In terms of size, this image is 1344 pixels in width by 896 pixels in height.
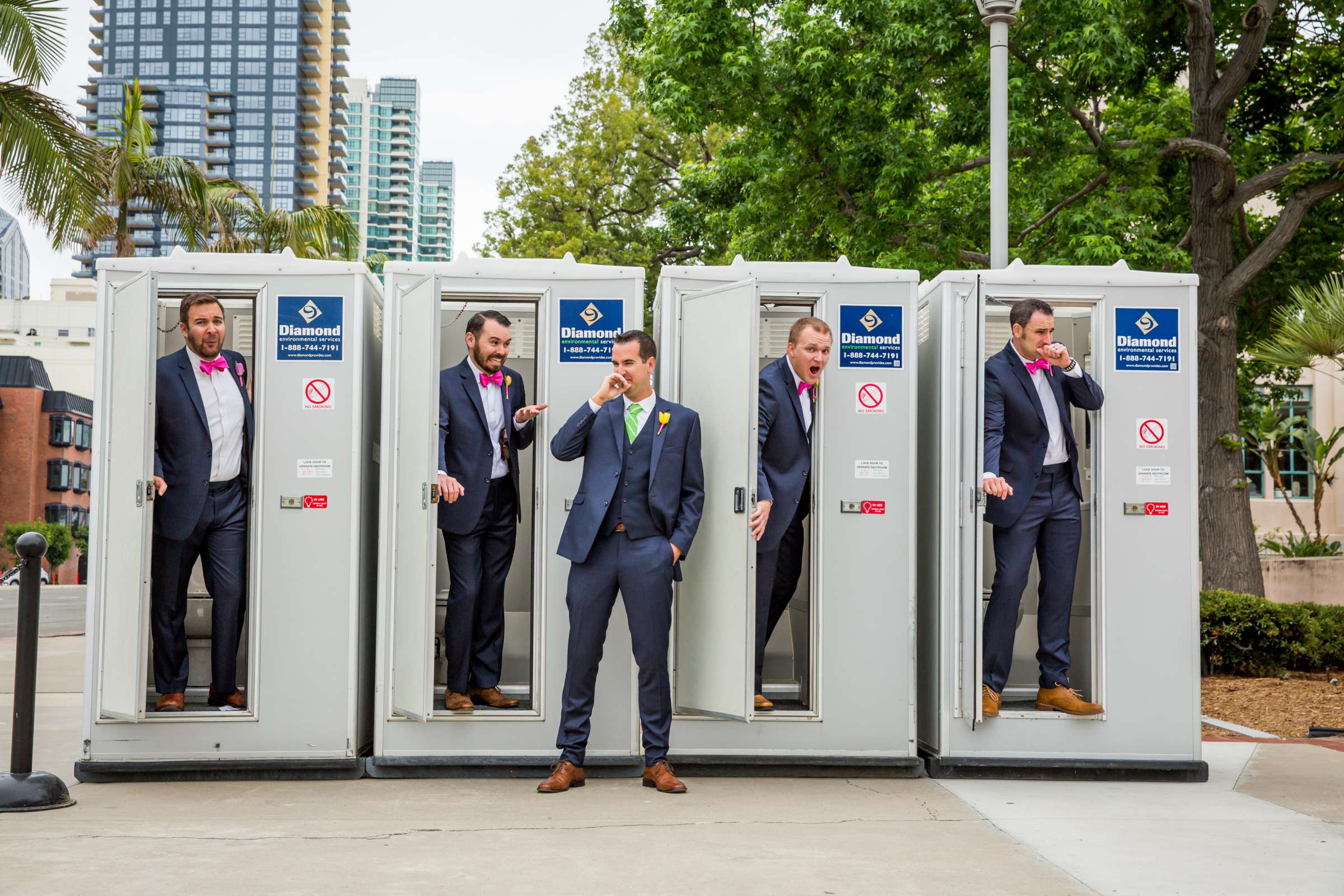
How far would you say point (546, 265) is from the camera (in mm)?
6871

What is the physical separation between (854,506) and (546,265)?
2097 mm

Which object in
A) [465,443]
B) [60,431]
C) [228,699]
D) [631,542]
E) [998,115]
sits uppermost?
Result: [60,431]

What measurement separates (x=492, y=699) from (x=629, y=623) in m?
1.12

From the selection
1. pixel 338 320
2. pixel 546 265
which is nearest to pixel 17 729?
pixel 338 320

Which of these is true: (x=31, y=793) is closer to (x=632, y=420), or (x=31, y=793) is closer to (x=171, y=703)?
(x=171, y=703)

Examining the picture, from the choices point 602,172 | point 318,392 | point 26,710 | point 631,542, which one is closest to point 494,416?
point 318,392

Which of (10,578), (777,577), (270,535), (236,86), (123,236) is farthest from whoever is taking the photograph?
(236,86)

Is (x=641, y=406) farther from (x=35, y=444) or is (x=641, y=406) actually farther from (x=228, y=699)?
(x=35, y=444)

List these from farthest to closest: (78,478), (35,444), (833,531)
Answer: (78,478) < (35,444) < (833,531)

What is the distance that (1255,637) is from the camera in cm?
1192

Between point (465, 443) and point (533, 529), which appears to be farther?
point (465, 443)

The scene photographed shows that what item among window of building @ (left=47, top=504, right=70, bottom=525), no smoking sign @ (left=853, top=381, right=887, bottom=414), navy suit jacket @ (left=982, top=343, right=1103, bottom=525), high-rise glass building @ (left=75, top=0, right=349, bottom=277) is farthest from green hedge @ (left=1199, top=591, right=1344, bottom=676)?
high-rise glass building @ (left=75, top=0, right=349, bottom=277)

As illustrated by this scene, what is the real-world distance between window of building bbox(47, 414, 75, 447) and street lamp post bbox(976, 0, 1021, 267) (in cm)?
7268

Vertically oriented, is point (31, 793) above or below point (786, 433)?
below
